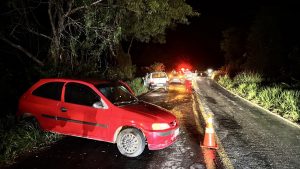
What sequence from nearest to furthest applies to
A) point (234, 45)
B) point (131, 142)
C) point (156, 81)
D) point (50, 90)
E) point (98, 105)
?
point (131, 142) < point (98, 105) < point (50, 90) < point (156, 81) < point (234, 45)

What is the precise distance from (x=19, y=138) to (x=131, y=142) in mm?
2880

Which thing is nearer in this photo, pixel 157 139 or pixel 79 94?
pixel 157 139

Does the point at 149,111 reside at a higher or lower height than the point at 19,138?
higher

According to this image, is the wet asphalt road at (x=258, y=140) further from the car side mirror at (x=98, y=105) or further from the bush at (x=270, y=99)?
the car side mirror at (x=98, y=105)

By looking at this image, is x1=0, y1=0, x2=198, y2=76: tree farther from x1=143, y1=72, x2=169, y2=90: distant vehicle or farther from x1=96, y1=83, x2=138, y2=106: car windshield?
x1=143, y1=72, x2=169, y2=90: distant vehicle

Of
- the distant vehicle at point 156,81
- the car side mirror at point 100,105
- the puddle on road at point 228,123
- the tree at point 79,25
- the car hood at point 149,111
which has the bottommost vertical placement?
the distant vehicle at point 156,81

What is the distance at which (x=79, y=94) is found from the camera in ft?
26.4

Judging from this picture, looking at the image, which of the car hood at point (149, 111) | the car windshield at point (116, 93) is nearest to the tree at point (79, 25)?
the car windshield at point (116, 93)

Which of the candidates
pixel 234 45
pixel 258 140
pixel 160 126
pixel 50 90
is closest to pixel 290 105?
pixel 258 140

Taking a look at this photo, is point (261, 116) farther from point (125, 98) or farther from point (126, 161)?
point (126, 161)

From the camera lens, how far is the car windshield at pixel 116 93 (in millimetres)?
7931

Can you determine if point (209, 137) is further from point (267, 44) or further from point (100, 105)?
point (267, 44)

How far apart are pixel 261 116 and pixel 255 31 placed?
68.0ft

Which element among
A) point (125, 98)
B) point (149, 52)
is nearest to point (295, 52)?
point (125, 98)
